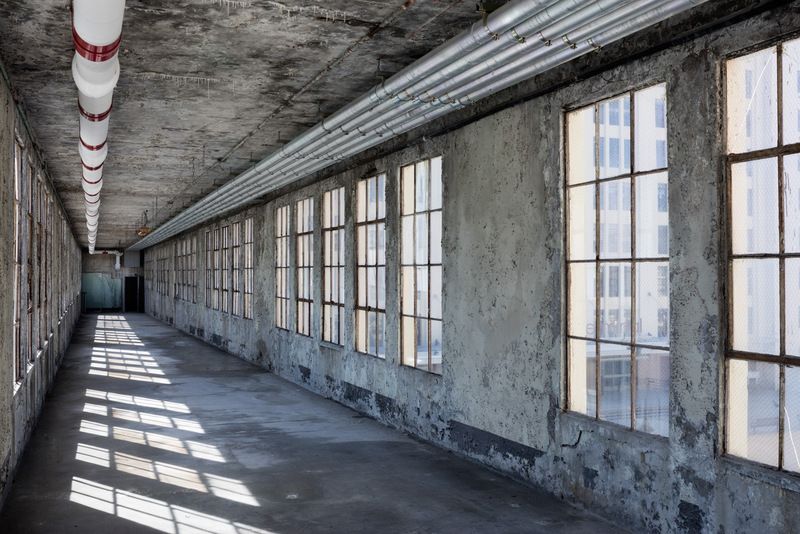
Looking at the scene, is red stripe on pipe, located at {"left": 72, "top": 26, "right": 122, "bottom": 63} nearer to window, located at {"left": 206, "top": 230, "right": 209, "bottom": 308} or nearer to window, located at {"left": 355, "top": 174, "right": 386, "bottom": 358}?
window, located at {"left": 355, "top": 174, "right": 386, "bottom": 358}

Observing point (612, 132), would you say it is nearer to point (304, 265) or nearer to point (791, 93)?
point (791, 93)

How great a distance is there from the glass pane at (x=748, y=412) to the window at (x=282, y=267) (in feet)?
32.8

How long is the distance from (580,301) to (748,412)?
1625 mm

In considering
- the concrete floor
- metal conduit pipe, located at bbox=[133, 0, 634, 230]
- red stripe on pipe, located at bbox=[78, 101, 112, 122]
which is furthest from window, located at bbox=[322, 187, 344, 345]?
red stripe on pipe, located at bbox=[78, 101, 112, 122]

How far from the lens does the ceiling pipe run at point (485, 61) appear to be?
400 cm

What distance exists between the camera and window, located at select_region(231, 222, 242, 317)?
1758 cm

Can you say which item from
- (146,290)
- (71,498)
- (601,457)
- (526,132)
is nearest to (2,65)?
(71,498)

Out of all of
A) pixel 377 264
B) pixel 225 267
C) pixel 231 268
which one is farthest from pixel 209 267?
pixel 377 264

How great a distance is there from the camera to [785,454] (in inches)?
159

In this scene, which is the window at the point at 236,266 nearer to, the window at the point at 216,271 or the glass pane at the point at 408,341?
the window at the point at 216,271

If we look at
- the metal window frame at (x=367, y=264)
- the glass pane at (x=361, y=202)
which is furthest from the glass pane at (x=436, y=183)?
the glass pane at (x=361, y=202)

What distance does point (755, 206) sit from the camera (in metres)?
4.28

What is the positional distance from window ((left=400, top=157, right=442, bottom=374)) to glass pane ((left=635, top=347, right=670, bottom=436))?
170 inches

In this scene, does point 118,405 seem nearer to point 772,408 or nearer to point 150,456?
point 150,456
